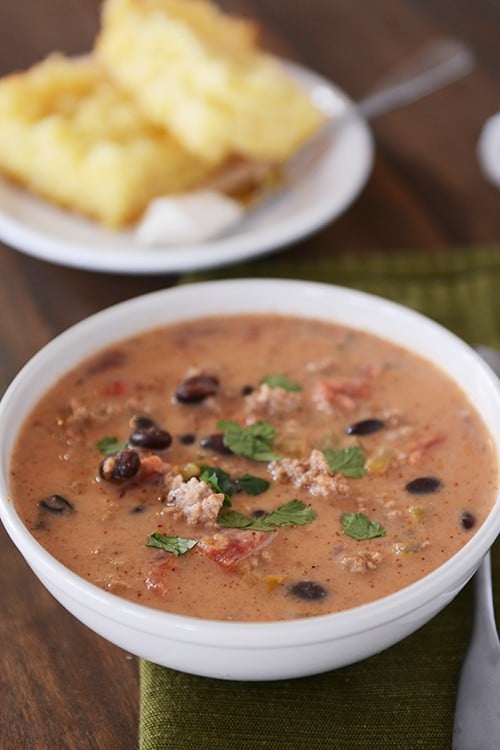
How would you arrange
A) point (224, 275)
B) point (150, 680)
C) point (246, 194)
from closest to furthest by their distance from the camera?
point (150, 680)
point (224, 275)
point (246, 194)

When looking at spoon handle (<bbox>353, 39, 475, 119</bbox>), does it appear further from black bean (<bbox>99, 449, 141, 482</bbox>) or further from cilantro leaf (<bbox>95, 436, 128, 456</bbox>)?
black bean (<bbox>99, 449, 141, 482</bbox>)

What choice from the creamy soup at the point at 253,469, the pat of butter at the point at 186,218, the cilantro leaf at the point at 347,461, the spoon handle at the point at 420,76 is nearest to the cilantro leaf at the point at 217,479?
the creamy soup at the point at 253,469

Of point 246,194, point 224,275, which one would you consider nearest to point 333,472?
point 224,275

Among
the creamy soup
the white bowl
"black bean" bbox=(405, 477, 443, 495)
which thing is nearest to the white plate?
the creamy soup

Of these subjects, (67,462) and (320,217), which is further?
(320,217)

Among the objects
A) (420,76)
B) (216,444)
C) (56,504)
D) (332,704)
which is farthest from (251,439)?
(420,76)

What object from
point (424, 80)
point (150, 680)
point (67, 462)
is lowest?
point (424, 80)

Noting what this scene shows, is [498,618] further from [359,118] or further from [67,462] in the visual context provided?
[359,118]

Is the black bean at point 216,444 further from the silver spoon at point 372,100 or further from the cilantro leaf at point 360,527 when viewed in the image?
the silver spoon at point 372,100

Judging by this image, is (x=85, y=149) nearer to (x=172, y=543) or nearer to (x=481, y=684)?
(x=172, y=543)
